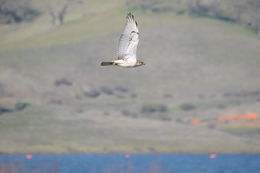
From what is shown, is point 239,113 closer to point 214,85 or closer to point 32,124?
point 214,85

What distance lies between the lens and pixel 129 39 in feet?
82.9

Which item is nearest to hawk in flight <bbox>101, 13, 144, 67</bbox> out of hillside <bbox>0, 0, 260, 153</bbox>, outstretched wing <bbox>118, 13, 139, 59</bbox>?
outstretched wing <bbox>118, 13, 139, 59</bbox>

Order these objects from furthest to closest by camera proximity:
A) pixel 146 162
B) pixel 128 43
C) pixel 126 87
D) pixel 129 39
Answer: pixel 126 87
pixel 146 162
pixel 128 43
pixel 129 39

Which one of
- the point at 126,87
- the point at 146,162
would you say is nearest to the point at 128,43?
the point at 146,162

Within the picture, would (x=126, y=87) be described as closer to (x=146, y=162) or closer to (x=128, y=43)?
(x=146, y=162)

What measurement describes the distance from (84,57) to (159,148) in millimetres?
38782

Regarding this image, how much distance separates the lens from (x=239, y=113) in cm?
9975

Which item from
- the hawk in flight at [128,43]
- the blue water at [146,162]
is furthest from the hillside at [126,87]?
the hawk in flight at [128,43]

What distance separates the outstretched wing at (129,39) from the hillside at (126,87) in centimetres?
5930

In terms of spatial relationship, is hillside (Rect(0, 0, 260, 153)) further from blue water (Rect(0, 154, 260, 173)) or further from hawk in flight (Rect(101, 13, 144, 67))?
hawk in flight (Rect(101, 13, 144, 67))

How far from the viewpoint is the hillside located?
90.1m

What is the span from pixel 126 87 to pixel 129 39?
86311 millimetres

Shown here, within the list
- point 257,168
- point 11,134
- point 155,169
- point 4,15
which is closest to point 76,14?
point 4,15

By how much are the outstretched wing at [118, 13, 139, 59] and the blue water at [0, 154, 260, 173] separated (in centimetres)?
2320
